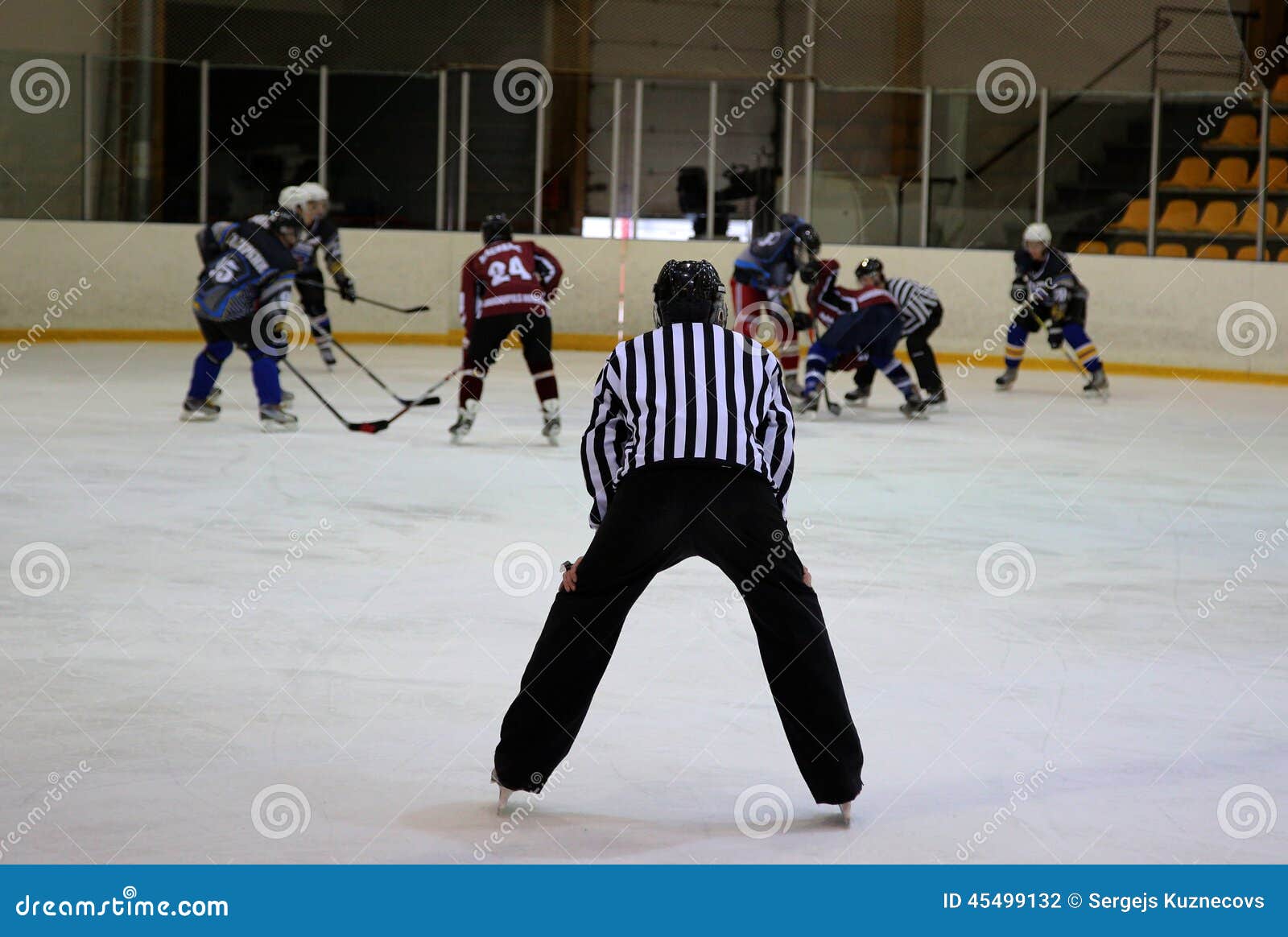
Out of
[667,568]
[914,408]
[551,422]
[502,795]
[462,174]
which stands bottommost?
[914,408]

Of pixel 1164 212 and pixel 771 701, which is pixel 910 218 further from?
pixel 771 701

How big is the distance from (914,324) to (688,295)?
6.74 m

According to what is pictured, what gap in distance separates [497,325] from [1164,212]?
26.2 ft

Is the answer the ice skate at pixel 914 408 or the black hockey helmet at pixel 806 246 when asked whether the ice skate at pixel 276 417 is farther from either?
the ice skate at pixel 914 408

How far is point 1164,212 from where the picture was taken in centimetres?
1377

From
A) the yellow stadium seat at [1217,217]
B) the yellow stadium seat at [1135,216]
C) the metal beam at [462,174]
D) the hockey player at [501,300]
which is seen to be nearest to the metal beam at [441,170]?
the metal beam at [462,174]

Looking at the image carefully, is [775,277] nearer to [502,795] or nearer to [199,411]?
[199,411]

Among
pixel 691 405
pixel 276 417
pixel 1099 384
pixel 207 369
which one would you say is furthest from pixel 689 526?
pixel 1099 384

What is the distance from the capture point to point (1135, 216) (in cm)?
1370

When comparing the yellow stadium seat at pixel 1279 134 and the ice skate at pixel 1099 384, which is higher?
the yellow stadium seat at pixel 1279 134

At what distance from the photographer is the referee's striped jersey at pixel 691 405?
275 cm

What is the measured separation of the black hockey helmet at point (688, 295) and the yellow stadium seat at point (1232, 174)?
12002mm
